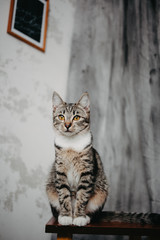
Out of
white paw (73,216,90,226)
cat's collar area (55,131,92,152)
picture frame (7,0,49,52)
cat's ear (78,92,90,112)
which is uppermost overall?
picture frame (7,0,49,52)

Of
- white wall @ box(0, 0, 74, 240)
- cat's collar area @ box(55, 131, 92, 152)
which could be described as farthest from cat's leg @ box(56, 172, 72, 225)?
white wall @ box(0, 0, 74, 240)

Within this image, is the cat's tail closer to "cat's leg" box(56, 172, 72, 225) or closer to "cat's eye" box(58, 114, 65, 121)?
"cat's leg" box(56, 172, 72, 225)

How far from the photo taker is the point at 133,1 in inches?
58.6

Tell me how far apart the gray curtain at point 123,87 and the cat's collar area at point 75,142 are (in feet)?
1.39

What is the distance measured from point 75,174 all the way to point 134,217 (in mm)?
331

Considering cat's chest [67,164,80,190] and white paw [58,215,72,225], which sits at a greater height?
cat's chest [67,164,80,190]

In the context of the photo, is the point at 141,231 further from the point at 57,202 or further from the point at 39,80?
the point at 39,80

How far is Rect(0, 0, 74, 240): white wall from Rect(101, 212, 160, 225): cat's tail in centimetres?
45

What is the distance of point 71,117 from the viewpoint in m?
0.83

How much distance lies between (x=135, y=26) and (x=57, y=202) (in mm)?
1393

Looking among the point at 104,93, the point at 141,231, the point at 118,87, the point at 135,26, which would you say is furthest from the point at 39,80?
the point at 141,231

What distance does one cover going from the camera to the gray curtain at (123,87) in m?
1.20

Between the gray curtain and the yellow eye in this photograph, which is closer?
the yellow eye

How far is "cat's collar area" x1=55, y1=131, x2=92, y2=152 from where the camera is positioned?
31.6 inches
